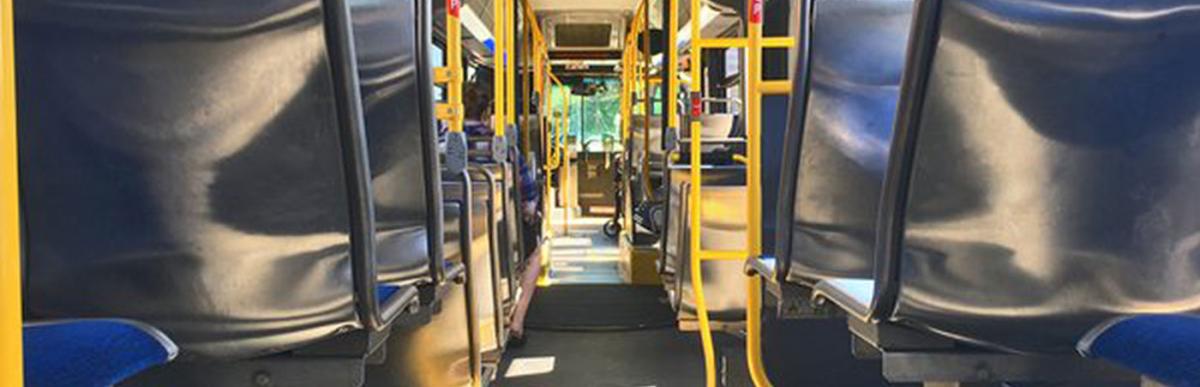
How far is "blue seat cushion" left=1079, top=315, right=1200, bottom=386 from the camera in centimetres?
93

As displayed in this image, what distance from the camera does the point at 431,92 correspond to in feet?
4.62

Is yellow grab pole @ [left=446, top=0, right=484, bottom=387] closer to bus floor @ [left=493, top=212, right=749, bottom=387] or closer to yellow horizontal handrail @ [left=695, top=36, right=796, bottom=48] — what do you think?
yellow horizontal handrail @ [left=695, top=36, right=796, bottom=48]

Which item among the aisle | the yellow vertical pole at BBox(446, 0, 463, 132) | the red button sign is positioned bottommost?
the aisle

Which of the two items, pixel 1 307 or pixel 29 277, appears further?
pixel 29 277

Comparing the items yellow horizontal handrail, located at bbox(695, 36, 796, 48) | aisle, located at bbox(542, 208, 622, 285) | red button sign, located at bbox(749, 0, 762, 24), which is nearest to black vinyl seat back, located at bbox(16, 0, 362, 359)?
red button sign, located at bbox(749, 0, 762, 24)

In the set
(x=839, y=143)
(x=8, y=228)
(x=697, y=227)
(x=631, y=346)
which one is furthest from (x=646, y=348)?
(x=8, y=228)

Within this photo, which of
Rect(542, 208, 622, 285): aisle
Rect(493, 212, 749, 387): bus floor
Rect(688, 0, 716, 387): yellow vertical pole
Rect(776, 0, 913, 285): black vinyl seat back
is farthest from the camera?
Rect(542, 208, 622, 285): aisle

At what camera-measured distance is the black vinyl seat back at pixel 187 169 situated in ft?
3.19

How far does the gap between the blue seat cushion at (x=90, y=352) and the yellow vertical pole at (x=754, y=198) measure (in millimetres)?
1251

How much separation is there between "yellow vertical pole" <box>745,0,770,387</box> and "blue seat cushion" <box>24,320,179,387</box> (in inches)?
49.2

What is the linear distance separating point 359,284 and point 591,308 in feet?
12.8

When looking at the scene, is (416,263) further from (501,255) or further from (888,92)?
(501,255)

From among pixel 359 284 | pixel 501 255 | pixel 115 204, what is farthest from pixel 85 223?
pixel 501 255

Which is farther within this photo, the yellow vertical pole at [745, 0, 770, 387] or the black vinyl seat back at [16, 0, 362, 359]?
the yellow vertical pole at [745, 0, 770, 387]
